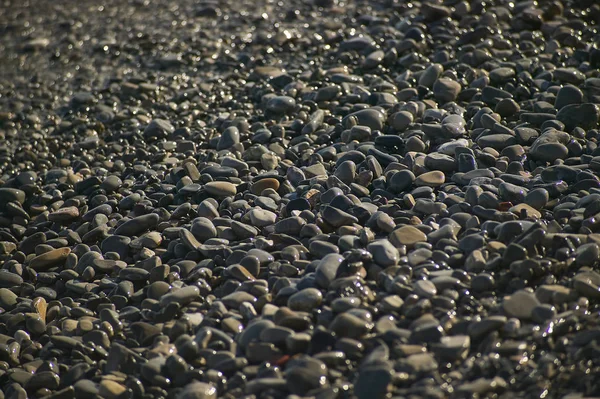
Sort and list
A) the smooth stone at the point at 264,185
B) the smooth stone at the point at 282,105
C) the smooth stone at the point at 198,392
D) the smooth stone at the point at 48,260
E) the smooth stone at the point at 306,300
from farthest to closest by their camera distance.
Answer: the smooth stone at the point at 282,105
the smooth stone at the point at 264,185
the smooth stone at the point at 48,260
the smooth stone at the point at 306,300
the smooth stone at the point at 198,392

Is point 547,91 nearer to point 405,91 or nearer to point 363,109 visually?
point 405,91

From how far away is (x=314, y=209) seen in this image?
3557 mm

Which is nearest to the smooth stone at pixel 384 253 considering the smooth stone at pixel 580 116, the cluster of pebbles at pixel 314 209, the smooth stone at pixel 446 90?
the cluster of pebbles at pixel 314 209

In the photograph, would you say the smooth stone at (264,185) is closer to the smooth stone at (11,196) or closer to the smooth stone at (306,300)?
the smooth stone at (306,300)

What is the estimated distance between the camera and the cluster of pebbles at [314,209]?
2.55 metres

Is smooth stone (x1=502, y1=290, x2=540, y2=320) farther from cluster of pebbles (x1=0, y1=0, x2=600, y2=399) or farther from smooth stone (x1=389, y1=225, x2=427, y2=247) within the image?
smooth stone (x1=389, y1=225, x2=427, y2=247)

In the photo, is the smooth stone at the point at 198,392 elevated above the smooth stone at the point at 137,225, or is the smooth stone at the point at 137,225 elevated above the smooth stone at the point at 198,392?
the smooth stone at the point at 198,392

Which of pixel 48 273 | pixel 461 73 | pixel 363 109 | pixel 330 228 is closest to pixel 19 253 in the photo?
pixel 48 273

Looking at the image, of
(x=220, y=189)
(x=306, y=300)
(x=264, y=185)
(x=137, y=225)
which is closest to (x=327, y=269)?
(x=306, y=300)

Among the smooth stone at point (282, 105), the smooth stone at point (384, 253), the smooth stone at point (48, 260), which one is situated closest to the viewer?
the smooth stone at point (384, 253)

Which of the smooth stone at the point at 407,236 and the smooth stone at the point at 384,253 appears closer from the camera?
the smooth stone at the point at 384,253

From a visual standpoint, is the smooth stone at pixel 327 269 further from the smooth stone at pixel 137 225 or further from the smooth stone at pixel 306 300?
the smooth stone at pixel 137 225

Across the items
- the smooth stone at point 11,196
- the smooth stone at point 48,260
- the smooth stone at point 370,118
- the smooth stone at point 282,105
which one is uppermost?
the smooth stone at point 370,118

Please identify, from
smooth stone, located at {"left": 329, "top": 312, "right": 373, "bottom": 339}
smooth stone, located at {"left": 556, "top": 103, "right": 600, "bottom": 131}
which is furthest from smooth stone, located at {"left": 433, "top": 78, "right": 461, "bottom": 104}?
smooth stone, located at {"left": 329, "top": 312, "right": 373, "bottom": 339}
